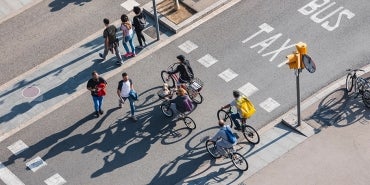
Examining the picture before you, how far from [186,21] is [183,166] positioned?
6711 millimetres

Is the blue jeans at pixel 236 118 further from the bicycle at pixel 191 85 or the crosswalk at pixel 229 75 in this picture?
the bicycle at pixel 191 85

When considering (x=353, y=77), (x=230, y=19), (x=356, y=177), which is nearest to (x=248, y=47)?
(x=230, y=19)

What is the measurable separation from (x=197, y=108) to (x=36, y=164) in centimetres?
550

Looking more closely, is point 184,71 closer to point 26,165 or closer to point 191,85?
point 191,85

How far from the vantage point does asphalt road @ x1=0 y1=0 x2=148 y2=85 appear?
29.2 m

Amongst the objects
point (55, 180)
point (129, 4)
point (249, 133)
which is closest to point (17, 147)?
point (55, 180)

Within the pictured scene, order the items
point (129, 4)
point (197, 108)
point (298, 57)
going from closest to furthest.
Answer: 1. point (298, 57)
2. point (197, 108)
3. point (129, 4)

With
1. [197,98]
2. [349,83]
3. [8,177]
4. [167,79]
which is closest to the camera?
[8,177]

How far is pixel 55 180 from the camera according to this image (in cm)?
2516

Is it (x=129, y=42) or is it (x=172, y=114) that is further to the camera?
(x=129, y=42)

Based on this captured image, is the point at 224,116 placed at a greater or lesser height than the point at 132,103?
lesser

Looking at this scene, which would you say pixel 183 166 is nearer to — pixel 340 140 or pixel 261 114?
pixel 261 114

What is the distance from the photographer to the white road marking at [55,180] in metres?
25.1

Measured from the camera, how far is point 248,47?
28375mm
